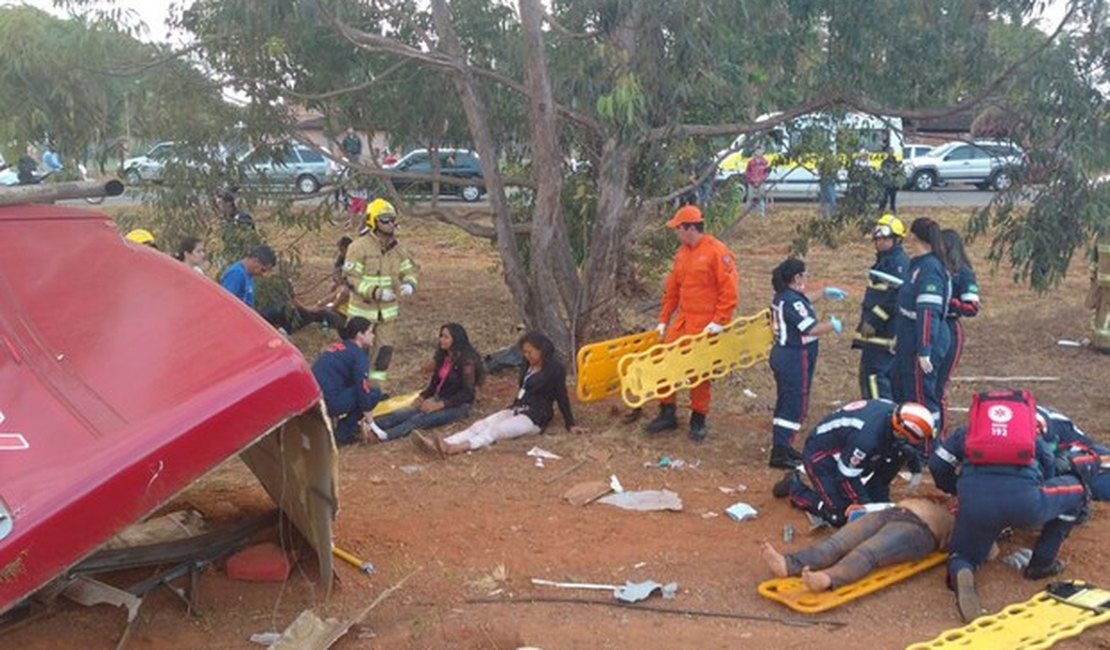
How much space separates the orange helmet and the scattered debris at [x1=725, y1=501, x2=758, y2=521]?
1.14 m

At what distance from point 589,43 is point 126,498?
6594 millimetres

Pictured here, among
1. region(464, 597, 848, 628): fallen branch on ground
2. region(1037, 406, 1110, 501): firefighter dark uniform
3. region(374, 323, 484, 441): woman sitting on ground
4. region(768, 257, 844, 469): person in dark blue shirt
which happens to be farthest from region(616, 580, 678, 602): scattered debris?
region(374, 323, 484, 441): woman sitting on ground

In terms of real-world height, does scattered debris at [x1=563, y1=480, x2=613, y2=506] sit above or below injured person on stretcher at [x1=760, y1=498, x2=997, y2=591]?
below

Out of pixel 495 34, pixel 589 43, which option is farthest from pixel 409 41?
pixel 589 43

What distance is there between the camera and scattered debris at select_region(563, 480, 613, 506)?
7.30 metres

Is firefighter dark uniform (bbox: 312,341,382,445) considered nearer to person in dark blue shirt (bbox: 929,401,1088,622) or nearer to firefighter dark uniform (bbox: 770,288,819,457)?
firefighter dark uniform (bbox: 770,288,819,457)

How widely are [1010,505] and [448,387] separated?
16.4 ft

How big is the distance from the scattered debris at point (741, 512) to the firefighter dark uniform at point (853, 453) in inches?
A: 16.2

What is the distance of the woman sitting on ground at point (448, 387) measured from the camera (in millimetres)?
9227

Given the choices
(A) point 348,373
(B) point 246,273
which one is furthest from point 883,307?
(B) point 246,273

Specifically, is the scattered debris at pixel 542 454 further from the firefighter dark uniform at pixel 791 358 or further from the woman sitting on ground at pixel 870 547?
the woman sitting on ground at pixel 870 547

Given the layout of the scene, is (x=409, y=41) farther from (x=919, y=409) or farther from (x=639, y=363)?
(x=919, y=409)

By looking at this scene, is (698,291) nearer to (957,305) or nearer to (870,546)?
(957,305)

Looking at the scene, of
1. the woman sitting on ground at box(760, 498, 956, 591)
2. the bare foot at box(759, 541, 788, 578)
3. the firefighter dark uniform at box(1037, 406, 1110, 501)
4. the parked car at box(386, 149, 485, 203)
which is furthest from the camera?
the parked car at box(386, 149, 485, 203)
